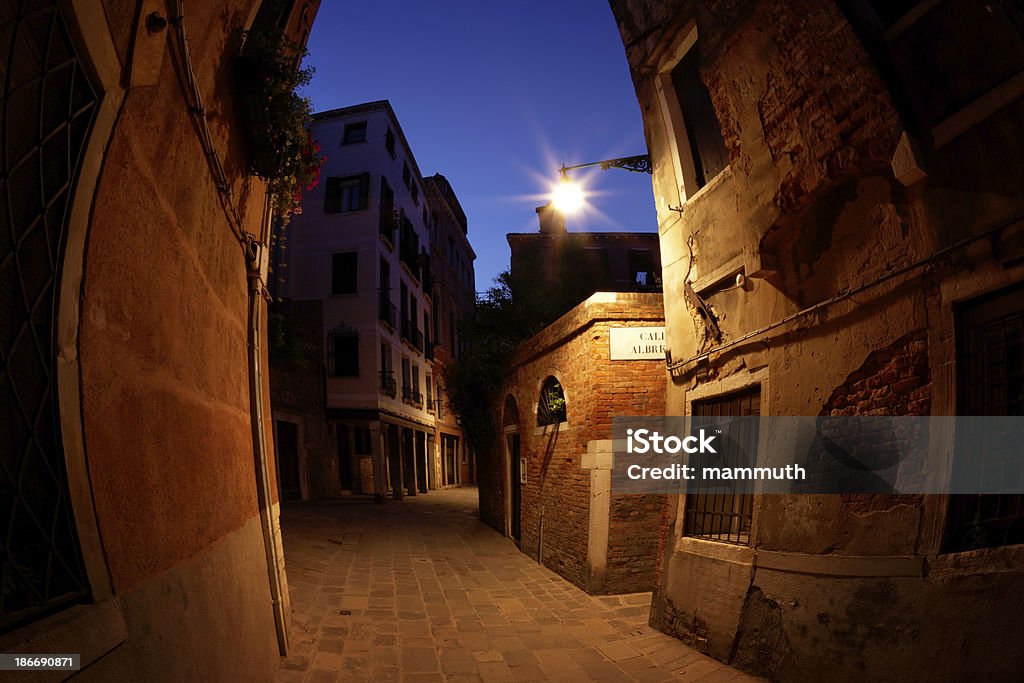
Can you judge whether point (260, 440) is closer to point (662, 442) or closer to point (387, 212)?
point (662, 442)

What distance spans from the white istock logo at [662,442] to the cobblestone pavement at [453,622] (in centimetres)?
181

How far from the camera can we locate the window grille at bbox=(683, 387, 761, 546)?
5.09 meters

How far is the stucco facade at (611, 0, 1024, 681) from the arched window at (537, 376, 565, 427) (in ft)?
9.40

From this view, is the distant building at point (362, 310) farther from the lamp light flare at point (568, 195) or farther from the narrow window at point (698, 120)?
the narrow window at point (698, 120)

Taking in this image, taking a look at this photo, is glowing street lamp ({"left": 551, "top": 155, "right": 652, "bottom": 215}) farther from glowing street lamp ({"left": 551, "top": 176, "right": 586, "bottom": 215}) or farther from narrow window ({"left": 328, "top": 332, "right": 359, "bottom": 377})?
narrow window ({"left": 328, "top": 332, "right": 359, "bottom": 377})

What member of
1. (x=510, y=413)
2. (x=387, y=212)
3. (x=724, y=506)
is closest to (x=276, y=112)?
(x=724, y=506)

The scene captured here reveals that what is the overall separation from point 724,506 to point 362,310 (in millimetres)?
15803

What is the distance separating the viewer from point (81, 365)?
74.0 inches

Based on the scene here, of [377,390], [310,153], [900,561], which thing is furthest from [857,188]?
[377,390]

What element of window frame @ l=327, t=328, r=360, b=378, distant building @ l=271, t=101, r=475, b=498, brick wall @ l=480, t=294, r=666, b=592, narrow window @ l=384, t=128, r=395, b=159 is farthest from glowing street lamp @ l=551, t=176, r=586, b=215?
narrow window @ l=384, t=128, r=395, b=159

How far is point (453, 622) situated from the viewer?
18.9 ft

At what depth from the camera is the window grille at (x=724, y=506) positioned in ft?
16.7

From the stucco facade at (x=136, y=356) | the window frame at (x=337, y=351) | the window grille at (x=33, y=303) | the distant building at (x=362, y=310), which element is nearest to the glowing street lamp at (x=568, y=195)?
the stucco facade at (x=136, y=356)

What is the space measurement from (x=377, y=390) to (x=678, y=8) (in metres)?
15.2
